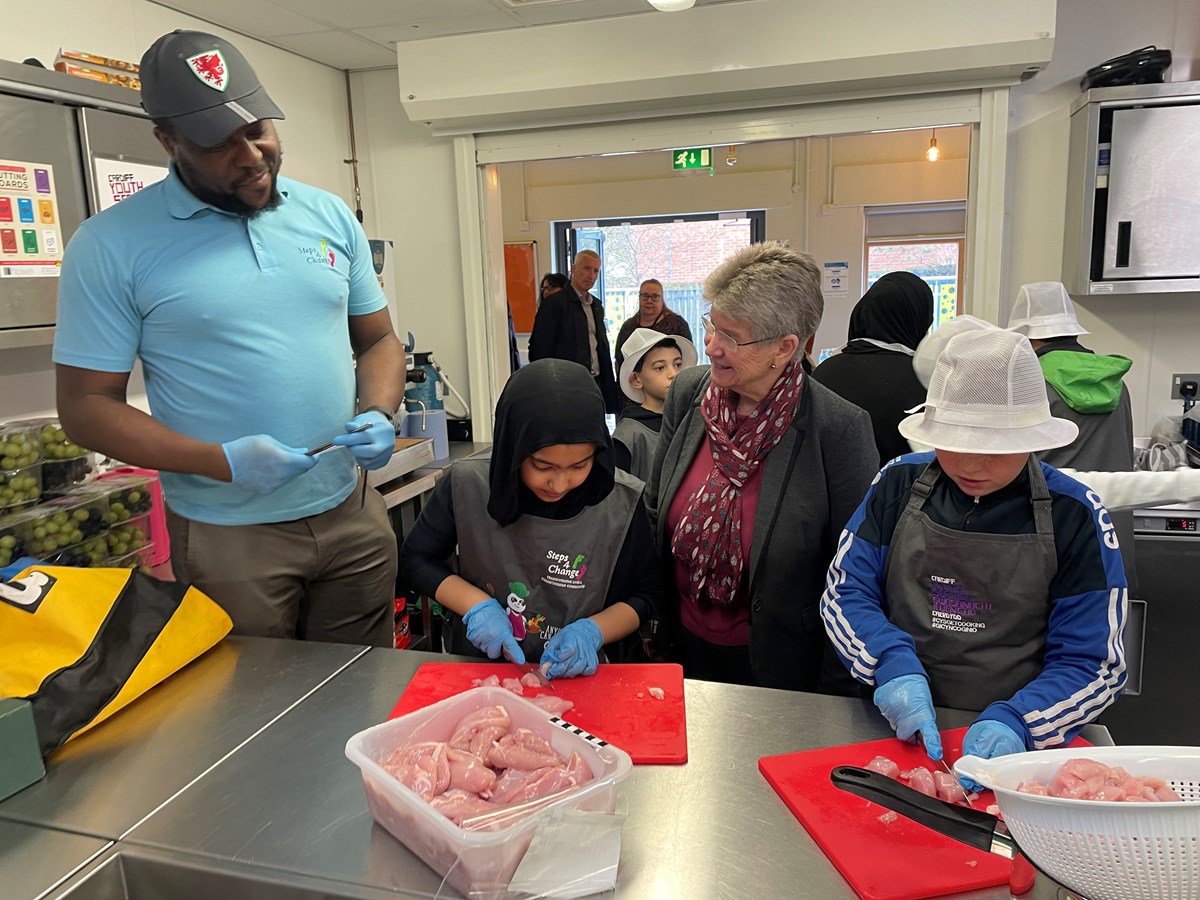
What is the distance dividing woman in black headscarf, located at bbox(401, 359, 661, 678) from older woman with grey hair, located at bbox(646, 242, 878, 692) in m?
0.18

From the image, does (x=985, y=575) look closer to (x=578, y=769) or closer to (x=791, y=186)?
(x=578, y=769)

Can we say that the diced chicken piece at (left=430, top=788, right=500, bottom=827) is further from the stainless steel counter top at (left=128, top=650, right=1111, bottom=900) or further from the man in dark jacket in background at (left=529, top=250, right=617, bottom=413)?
the man in dark jacket in background at (left=529, top=250, right=617, bottom=413)

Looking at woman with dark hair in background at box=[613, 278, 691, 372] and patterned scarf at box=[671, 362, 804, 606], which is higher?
woman with dark hair in background at box=[613, 278, 691, 372]

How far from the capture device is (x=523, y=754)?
41.0 inches

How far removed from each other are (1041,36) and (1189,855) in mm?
3039

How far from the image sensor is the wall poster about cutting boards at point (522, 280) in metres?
6.89

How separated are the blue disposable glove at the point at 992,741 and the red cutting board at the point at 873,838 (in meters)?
0.04

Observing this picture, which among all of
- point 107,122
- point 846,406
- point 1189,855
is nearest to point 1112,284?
point 846,406

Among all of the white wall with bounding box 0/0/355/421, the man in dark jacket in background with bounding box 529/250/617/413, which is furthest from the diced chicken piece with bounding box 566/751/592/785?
the man in dark jacket in background with bounding box 529/250/617/413

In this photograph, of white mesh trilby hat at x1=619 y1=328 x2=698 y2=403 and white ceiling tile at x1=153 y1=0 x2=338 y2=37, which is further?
white ceiling tile at x1=153 y1=0 x2=338 y2=37

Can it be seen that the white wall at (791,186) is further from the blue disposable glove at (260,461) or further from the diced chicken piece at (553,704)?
the diced chicken piece at (553,704)

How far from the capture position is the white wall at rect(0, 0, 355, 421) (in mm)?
2469

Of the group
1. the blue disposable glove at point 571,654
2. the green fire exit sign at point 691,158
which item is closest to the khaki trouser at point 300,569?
the blue disposable glove at point 571,654

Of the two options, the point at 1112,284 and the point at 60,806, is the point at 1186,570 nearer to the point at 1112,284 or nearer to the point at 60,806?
the point at 1112,284
